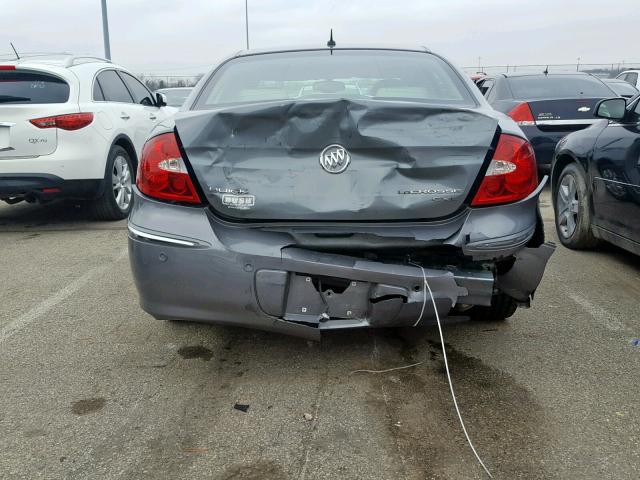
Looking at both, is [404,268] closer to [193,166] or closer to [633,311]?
[193,166]

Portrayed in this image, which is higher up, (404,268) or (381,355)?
(404,268)

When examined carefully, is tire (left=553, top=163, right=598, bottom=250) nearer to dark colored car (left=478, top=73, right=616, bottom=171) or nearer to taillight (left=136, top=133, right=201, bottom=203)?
dark colored car (left=478, top=73, right=616, bottom=171)

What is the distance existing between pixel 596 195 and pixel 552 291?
103cm

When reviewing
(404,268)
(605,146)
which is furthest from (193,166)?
(605,146)

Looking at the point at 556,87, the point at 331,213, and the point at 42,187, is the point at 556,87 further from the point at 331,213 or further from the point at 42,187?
the point at 331,213

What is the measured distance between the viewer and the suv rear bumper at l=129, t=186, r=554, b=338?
2.63 m

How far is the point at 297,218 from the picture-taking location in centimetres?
266

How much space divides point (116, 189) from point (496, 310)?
467 cm

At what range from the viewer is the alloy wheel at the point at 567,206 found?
5301mm

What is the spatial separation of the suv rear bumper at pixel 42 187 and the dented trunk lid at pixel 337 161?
3.71 m

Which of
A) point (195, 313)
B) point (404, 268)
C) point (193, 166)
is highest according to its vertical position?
point (193, 166)

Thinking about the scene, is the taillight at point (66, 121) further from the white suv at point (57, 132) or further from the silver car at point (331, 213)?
the silver car at point (331, 213)

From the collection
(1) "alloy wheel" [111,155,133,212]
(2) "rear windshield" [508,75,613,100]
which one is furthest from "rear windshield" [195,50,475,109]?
(2) "rear windshield" [508,75,613,100]

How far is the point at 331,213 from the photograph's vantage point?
8.68ft
